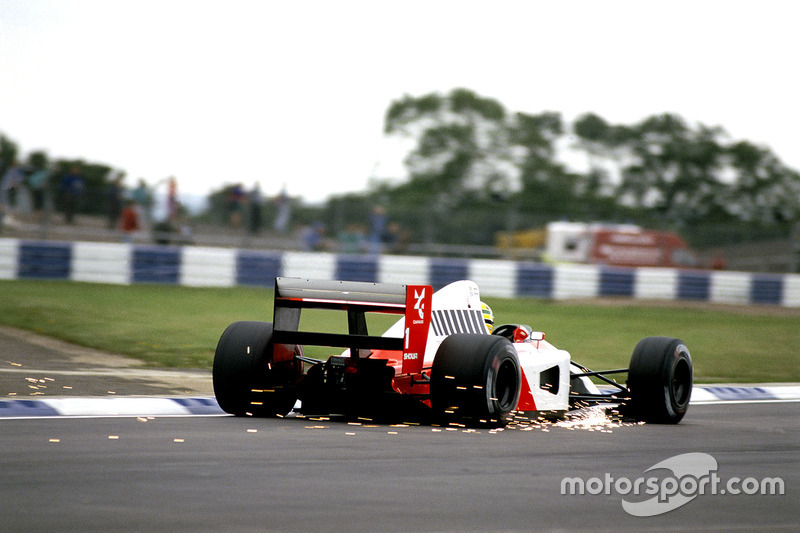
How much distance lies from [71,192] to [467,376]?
16021 mm

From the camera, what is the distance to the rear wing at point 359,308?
23.7 ft

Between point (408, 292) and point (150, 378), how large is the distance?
3.39 m

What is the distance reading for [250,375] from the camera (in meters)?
7.50

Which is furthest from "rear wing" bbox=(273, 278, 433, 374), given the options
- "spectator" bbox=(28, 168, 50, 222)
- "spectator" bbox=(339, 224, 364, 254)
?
"spectator" bbox=(339, 224, 364, 254)

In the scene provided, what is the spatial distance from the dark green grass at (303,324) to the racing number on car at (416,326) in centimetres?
419

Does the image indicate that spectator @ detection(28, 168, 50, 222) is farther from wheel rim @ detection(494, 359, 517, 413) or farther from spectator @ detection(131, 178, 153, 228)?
wheel rim @ detection(494, 359, 517, 413)

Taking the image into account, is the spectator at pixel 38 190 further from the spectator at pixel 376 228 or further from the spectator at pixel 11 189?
the spectator at pixel 376 228

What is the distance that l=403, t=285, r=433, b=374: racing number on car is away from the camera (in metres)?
7.24

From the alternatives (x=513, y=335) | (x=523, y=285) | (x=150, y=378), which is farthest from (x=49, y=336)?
(x=523, y=285)

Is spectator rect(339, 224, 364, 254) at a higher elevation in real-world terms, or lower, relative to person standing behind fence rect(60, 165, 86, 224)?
lower

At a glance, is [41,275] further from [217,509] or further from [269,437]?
[217,509]

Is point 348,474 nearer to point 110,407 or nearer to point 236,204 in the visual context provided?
point 110,407

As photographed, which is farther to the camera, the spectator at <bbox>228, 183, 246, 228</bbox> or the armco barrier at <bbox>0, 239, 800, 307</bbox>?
the spectator at <bbox>228, 183, 246, 228</bbox>

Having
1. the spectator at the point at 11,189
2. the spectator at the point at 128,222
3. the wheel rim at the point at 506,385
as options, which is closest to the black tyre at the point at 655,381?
the wheel rim at the point at 506,385
